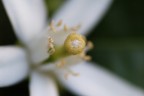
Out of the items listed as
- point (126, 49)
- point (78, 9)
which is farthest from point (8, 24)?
point (126, 49)

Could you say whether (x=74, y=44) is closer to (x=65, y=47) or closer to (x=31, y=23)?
(x=65, y=47)

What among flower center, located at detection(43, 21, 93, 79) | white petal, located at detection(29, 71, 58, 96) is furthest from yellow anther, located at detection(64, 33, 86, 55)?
white petal, located at detection(29, 71, 58, 96)

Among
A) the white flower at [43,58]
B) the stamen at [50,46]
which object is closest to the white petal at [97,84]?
the white flower at [43,58]

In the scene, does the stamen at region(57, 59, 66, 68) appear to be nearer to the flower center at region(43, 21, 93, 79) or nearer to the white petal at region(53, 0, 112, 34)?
the flower center at region(43, 21, 93, 79)

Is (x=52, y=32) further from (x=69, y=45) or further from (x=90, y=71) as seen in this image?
(x=90, y=71)

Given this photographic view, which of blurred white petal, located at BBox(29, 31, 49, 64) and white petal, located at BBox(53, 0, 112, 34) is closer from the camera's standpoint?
blurred white petal, located at BBox(29, 31, 49, 64)

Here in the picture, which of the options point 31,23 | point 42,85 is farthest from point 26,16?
point 42,85
